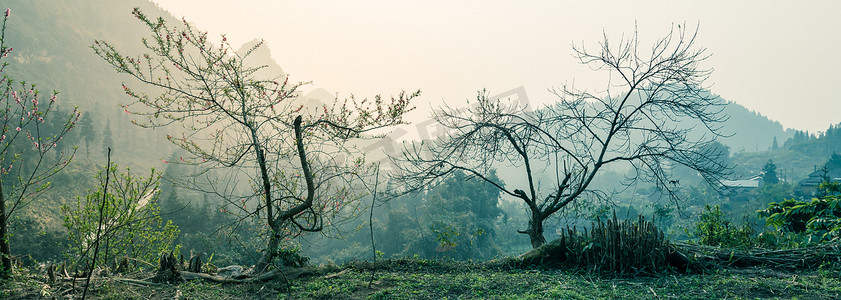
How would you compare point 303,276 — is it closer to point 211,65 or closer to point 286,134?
point 286,134

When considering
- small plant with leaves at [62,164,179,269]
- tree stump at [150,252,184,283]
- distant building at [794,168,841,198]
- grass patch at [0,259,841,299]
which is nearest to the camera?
grass patch at [0,259,841,299]

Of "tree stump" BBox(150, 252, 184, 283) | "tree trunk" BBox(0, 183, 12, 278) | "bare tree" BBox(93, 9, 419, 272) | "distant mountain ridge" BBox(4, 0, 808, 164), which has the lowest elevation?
"tree stump" BBox(150, 252, 184, 283)

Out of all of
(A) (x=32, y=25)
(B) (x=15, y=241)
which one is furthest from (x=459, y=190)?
(A) (x=32, y=25)

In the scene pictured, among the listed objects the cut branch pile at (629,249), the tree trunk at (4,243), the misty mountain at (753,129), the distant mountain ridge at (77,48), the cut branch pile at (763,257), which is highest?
the distant mountain ridge at (77,48)

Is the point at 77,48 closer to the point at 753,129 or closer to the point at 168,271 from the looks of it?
the point at 168,271

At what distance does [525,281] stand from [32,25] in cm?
12401

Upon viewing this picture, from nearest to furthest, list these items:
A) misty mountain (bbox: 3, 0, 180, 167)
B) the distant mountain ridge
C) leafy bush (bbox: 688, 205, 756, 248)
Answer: leafy bush (bbox: 688, 205, 756, 248)
misty mountain (bbox: 3, 0, 180, 167)
the distant mountain ridge

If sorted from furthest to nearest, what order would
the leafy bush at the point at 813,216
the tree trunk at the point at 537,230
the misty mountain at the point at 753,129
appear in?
the misty mountain at the point at 753,129 → the tree trunk at the point at 537,230 → the leafy bush at the point at 813,216

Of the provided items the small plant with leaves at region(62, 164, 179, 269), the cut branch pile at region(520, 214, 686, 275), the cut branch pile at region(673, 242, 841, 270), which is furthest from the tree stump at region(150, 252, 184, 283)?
the cut branch pile at region(673, 242, 841, 270)

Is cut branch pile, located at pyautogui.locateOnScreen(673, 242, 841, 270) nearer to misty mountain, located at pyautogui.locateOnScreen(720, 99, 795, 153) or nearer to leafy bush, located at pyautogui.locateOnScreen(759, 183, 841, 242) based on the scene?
leafy bush, located at pyautogui.locateOnScreen(759, 183, 841, 242)

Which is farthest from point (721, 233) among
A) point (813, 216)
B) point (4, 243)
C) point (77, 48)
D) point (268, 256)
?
point (77, 48)

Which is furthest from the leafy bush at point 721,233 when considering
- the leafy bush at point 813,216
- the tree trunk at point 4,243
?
the tree trunk at point 4,243

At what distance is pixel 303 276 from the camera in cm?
559

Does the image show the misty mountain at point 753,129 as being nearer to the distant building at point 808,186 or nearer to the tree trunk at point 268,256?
the distant building at point 808,186
